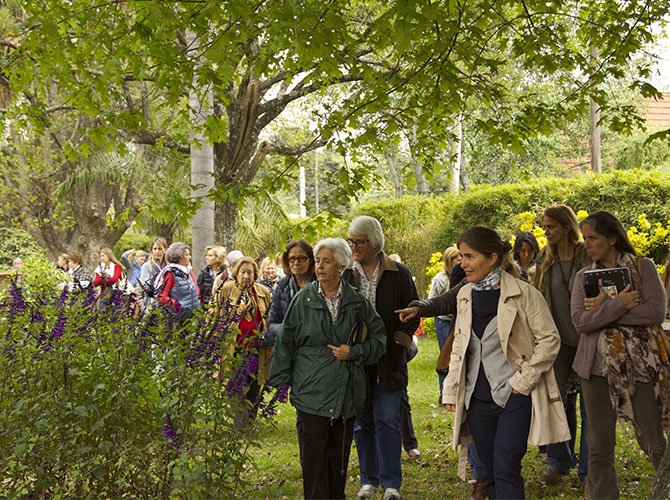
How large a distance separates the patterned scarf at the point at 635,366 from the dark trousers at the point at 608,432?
0.05 m

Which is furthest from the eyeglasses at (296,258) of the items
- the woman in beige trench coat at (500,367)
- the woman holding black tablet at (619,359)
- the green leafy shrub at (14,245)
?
the green leafy shrub at (14,245)

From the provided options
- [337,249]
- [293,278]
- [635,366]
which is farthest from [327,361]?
[635,366]

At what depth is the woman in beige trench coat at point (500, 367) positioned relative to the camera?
425cm

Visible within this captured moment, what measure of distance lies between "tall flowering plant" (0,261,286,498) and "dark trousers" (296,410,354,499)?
1.12 feet

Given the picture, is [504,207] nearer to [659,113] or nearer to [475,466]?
[475,466]

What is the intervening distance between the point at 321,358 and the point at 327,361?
5 centimetres

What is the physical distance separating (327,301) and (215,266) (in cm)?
473

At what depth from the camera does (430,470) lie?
6.50 meters

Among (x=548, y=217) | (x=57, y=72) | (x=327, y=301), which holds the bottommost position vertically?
(x=327, y=301)

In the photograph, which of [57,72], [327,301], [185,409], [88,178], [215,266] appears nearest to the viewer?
[185,409]

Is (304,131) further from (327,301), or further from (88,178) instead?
(327,301)

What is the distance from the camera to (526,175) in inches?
311

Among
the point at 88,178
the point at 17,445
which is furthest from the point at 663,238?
the point at 88,178

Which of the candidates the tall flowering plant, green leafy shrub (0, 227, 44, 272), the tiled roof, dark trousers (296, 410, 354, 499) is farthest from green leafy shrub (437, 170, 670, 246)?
the tiled roof
